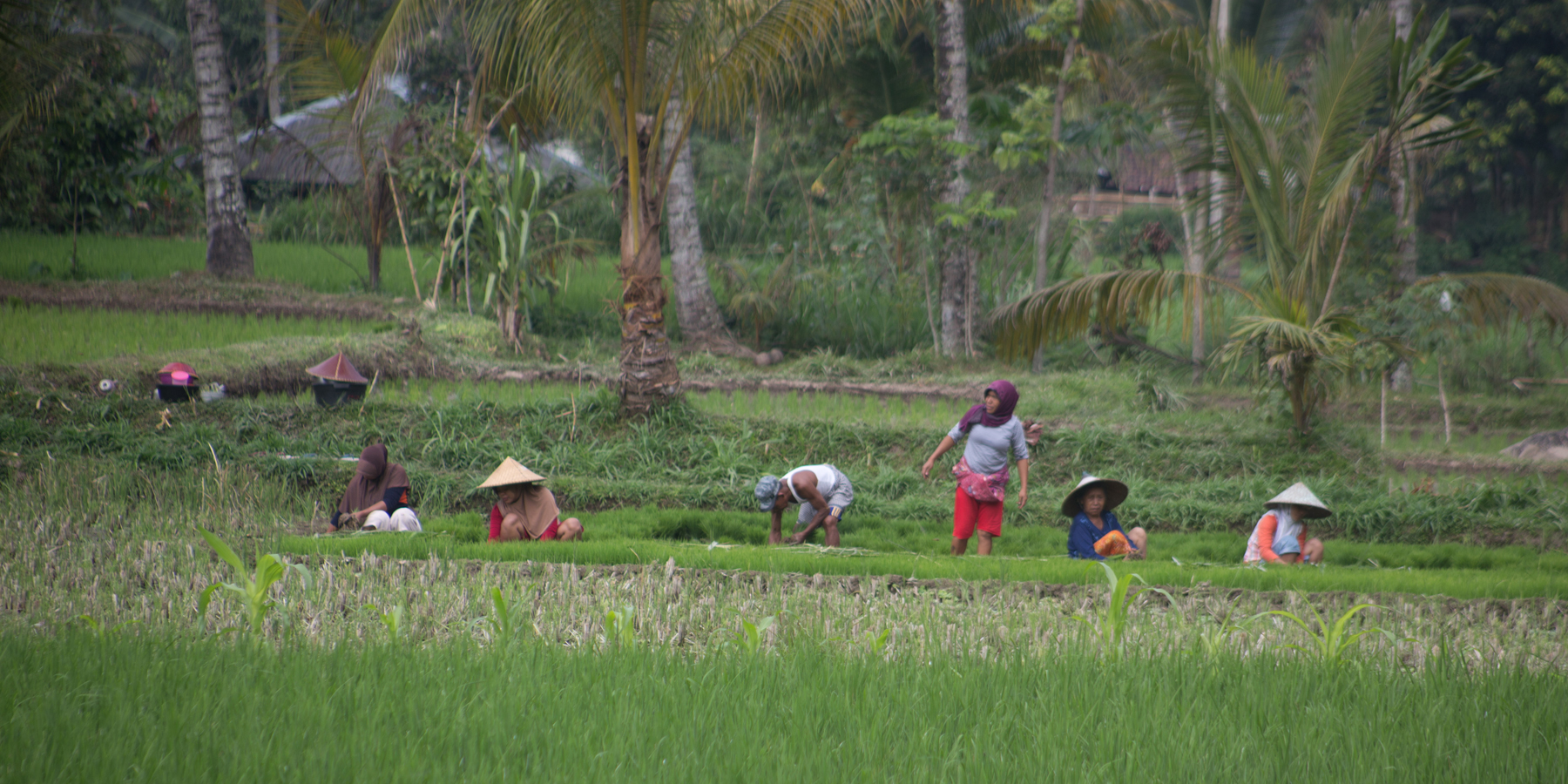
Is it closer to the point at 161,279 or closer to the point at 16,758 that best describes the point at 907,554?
the point at 16,758

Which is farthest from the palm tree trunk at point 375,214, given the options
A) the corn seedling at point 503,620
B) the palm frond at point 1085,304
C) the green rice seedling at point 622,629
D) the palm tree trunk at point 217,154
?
the green rice seedling at point 622,629

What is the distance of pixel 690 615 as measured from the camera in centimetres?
406

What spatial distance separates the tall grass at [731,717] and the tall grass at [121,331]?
7.37 metres

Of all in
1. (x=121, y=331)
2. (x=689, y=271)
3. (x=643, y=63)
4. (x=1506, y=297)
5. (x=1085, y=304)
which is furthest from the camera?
(x=689, y=271)

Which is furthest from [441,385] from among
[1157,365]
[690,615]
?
[1157,365]

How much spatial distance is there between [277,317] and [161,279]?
6.16ft

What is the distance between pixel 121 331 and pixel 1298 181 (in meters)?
11.0

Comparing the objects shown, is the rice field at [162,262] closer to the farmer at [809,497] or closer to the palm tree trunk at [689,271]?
the palm tree trunk at [689,271]

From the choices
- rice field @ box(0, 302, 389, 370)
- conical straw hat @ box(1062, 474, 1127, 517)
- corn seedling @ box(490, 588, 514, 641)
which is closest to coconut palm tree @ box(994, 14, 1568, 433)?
conical straw hat @ box(1062, 474, 1127, 517)

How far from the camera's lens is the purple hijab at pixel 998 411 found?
6.17 metres

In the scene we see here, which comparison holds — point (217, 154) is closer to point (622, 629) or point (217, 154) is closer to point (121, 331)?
point (121, 331)

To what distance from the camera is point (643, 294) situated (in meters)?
8.32

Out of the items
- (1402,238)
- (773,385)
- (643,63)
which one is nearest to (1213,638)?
(643,63)

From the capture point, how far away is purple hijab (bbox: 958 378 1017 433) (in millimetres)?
6172
